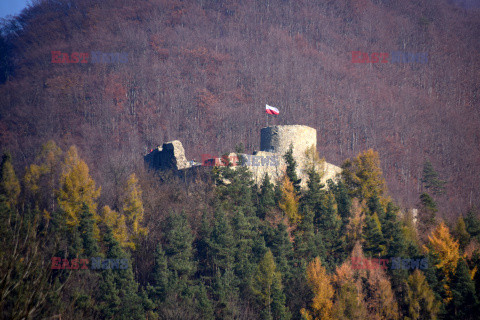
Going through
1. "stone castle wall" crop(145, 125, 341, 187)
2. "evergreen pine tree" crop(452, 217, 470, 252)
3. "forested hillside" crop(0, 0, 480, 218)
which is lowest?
"evergreen pine tree" crop(452, 217, 470, 252)

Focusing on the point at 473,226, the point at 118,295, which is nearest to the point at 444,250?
the point at 473,226

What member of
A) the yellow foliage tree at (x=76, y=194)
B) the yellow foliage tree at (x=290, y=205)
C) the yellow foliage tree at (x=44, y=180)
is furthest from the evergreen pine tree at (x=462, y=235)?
the yellow foliage tree at (x=44, y=180)

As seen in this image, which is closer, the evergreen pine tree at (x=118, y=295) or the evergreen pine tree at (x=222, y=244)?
the evergreen pine tree at (x=118, y=295)

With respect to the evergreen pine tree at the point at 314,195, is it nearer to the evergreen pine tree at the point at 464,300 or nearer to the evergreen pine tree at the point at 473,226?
the evergreen pine tree at the point at 464,300

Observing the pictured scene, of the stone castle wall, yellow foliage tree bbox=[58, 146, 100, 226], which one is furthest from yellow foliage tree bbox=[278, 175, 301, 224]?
yellow foliage tree bbox=[58, 146, 100, 226]

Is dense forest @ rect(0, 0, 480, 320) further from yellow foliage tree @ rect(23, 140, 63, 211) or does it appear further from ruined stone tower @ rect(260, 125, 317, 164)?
ruined stone tower @ rect(260, 125, 317, 164)

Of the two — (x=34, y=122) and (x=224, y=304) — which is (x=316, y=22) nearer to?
(x=34, y=122)
